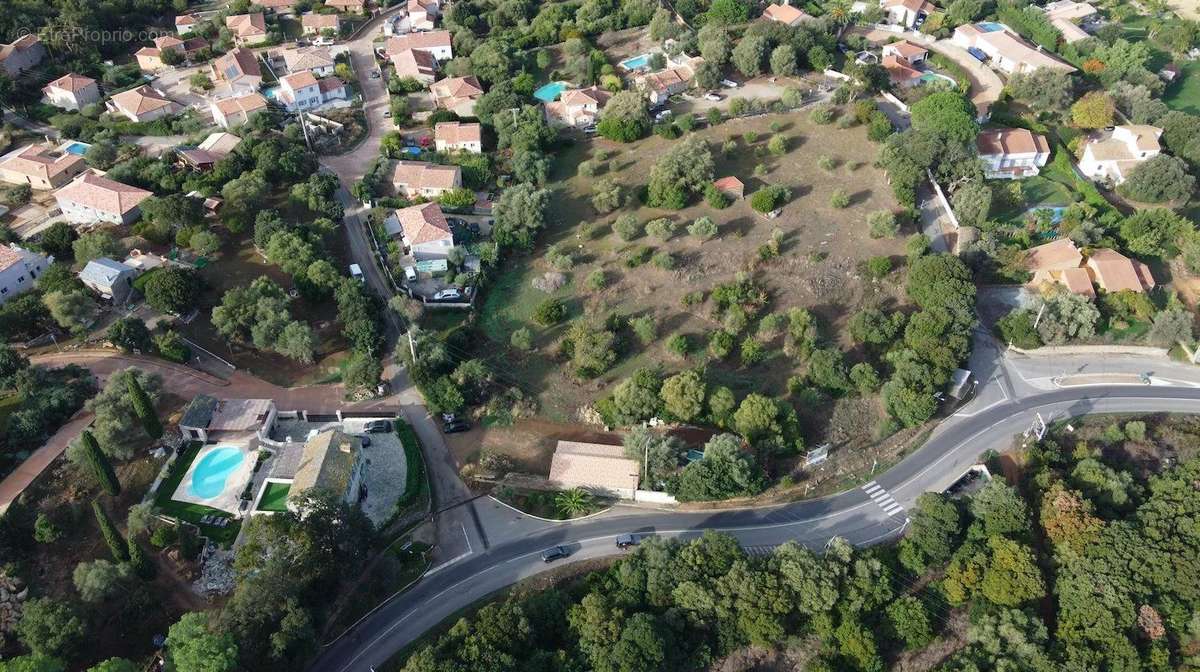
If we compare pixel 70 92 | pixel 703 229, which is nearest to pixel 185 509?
pixel 703 229

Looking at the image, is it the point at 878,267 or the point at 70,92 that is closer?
the point at 878,267

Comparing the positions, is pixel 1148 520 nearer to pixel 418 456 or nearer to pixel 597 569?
pixel 597 569

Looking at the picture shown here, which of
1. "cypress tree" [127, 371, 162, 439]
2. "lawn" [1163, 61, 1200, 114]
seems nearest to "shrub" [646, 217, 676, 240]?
"cypress tree" [127, 371, 162, 439]

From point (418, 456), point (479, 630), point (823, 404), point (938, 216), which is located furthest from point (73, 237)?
point (938, 216)

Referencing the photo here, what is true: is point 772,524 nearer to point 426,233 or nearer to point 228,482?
point 228,482

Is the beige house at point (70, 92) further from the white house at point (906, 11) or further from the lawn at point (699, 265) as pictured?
the white house at point (906, 11)

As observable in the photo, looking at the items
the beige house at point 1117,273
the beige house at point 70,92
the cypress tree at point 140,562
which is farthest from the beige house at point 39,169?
the beige house at point 1117,273

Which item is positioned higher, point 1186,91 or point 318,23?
point 318,23

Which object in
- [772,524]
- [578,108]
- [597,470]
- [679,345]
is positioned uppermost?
[578,108]
